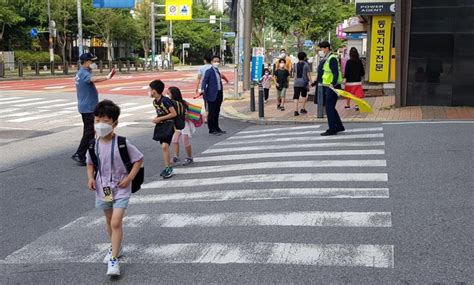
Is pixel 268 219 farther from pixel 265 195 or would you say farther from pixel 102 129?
pixel 102 129

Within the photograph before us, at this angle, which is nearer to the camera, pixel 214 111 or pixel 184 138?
pixel 184 138

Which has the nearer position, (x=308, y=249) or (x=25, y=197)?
(x=308, y=249)

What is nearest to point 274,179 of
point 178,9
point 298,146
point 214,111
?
point 298,146

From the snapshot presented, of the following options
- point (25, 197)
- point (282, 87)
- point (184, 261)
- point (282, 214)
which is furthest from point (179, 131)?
point (282, 87)

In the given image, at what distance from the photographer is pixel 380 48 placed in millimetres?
27109

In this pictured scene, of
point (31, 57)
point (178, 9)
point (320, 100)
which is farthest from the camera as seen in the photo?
point (178, 9)

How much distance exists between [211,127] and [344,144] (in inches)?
154

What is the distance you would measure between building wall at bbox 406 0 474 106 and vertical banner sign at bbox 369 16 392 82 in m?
10.1

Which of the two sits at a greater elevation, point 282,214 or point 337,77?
point 337,77

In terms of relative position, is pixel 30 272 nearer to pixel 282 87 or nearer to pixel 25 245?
pixel 25 245

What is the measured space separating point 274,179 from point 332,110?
3926 millimetres

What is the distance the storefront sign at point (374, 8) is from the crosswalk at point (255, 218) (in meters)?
17.0

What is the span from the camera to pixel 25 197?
25.6 ft

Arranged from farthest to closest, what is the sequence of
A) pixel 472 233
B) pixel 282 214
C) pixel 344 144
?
pixel 344 144
pixel 282 214
pixel 472 233
